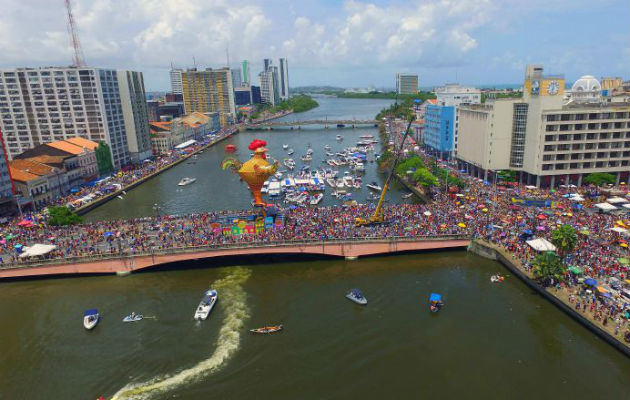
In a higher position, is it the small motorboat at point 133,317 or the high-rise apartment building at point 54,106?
the high-rise apartment building at point 54,106

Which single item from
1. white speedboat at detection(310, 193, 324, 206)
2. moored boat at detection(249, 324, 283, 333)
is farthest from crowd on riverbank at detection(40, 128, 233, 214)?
moored boat at detection(249, 324, 283, 333)

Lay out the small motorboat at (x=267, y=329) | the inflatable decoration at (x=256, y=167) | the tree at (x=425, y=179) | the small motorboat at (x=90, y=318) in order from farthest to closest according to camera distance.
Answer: the tree at (x=425, y=179) → the inflatable decoration at (x=256, y=167) → the small motorboat at (x=90, y=318) → the small motorboat at (x=267, y=329)

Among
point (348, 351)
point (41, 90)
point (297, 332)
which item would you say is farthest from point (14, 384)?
point (41, 90)

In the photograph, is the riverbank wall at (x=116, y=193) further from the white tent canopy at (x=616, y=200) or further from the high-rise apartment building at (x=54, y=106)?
the white tent canopy at (x=616, y=200)

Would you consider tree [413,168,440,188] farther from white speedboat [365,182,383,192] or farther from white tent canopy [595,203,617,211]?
white tent canopy [595,203,617,211]

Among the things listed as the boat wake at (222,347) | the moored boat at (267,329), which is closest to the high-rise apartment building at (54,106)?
the boat wake at (222,347)

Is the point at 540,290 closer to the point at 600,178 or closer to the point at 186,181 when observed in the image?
the point at 600,178
